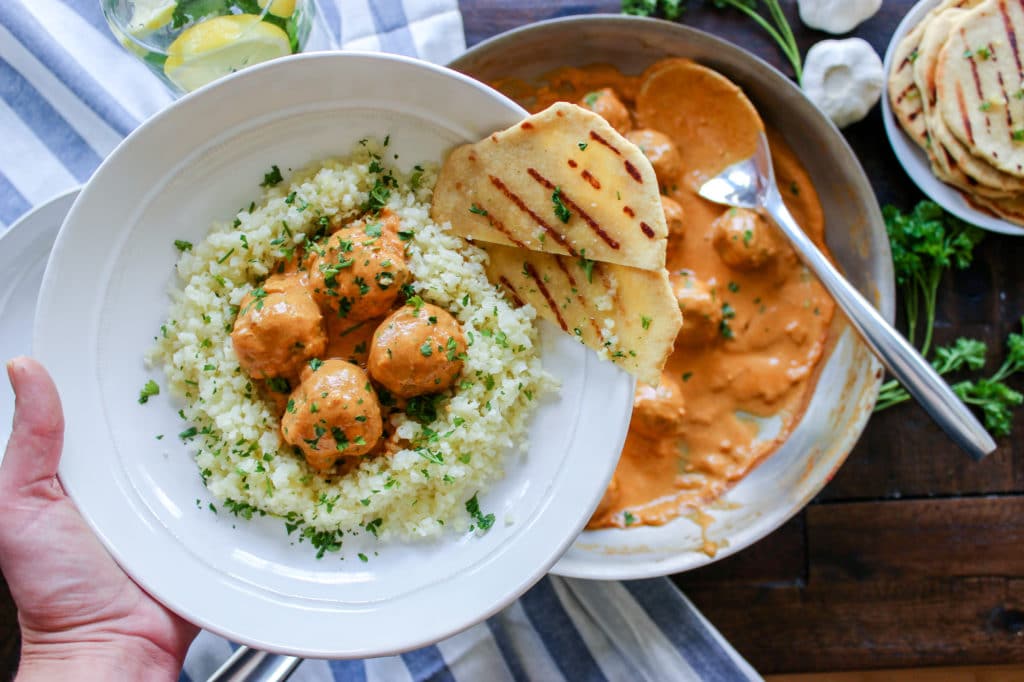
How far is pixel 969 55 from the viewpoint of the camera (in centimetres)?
303

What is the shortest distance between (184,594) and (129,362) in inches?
28.8

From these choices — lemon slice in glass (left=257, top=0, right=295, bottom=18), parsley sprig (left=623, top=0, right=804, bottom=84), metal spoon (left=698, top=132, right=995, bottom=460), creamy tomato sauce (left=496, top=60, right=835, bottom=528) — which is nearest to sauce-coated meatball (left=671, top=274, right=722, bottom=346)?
creamy tomato sauce (left=496, top=60, right=835, bottom=528)

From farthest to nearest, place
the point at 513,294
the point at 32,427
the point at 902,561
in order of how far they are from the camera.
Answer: the point at 902,561
the point at 513,294
the point at 32,427

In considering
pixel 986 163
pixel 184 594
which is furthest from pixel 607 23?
pixel 184 594

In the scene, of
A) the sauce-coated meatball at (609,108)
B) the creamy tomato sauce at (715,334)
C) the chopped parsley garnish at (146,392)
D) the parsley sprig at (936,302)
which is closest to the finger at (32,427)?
the chopped parsley garnish at (146,392)

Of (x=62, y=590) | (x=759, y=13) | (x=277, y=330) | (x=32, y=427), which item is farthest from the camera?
(x=759, y=13)

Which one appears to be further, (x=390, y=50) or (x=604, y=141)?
(x=390, y=50)

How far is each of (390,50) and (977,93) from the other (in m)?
2.30

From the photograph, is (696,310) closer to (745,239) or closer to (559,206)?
(745,239)

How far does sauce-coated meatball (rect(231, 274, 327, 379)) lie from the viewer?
235cm

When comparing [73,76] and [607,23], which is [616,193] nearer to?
[607,23]

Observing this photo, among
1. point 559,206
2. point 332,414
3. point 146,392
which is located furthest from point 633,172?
point 146,392

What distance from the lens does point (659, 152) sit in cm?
308

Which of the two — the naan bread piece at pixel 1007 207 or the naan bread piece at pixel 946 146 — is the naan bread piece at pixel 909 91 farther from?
the naan bread piece at pixel 1007 207
